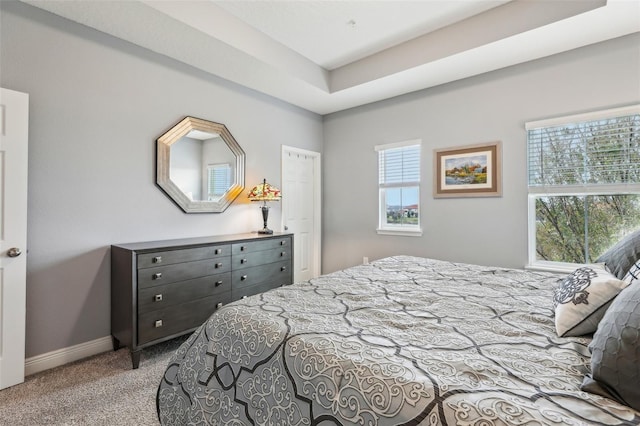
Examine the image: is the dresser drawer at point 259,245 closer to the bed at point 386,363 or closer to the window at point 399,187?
the bed at point 386,363

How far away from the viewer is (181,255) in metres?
2.56

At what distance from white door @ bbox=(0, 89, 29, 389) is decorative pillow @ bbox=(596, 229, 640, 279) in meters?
3.54

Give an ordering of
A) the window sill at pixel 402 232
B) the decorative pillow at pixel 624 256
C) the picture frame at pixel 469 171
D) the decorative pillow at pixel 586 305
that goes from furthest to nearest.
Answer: the window sill at pixel 402 232, the picture frame at pixel 469 171, the decorative pillow at pixel 624 256, the decorative pillow at pixel 586 305

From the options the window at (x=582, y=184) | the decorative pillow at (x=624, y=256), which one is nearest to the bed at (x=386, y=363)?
the decorative pillow at (x=624, y=256)

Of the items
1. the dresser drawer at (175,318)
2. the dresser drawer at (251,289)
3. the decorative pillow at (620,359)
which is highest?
the decorative pillow at (620,359)

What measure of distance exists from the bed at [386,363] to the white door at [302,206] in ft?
8.77

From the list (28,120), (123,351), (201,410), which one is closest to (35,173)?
(28,120)

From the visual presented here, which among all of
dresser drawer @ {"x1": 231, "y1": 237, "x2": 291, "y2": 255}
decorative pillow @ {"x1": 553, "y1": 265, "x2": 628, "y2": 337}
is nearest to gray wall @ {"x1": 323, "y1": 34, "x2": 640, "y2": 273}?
dresser drawer @ {"x1": 231, "y1": 237, "x2": 291, "y2": 255}

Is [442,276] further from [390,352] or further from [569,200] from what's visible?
[569,200]

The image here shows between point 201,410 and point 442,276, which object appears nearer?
point 201,410

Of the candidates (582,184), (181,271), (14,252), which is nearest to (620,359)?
(181,271)

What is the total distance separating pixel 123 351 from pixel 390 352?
2.55m

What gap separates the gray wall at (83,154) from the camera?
2258mm

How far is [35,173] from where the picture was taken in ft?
7.41
